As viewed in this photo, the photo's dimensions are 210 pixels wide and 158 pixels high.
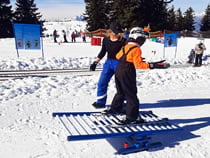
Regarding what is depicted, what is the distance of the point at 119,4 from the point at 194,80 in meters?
44.2

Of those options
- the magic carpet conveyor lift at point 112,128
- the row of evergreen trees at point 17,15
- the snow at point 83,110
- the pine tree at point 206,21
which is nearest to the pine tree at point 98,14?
the row of evergreen trees at point 17,15

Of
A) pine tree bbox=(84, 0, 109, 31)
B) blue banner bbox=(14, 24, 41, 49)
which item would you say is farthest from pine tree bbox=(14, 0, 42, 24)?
blue banner bbox=(14, 24, 41, 49)

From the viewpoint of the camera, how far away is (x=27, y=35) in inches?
589

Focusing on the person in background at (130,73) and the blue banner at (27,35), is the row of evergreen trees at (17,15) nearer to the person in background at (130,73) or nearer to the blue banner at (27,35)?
the blue banner at (27,35)

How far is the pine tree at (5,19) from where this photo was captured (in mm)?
44906

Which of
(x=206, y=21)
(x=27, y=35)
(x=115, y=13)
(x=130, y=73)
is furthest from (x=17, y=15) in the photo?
(x=130, y=73)

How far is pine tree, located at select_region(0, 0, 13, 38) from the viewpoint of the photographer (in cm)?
4491

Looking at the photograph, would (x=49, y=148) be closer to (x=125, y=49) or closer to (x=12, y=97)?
(x=125, y=49)

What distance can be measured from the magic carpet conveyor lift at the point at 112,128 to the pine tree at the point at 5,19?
144 ft

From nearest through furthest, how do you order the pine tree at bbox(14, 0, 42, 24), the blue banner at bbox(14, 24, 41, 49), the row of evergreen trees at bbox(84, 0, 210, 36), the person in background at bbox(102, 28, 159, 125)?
the person in background at bbox(102, 28, 159, 125)
the blue banner at bbox(14, 24, 41, 49)
the pine tree at bbox(14, 0, 42, 24)
the row of evergreen trees at bbox(84, 0, 210, 36)

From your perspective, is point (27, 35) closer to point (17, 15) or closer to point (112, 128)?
point (112, 128)

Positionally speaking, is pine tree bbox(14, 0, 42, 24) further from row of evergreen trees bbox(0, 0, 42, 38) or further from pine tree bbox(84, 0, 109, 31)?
pine tree bbox(84, 0, 109, 31)

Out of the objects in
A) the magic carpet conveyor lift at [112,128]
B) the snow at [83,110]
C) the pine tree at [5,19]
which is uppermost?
the pine tree at [5,19]

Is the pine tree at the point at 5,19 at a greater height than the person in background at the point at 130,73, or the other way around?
the pine tree at the point at 5,19
